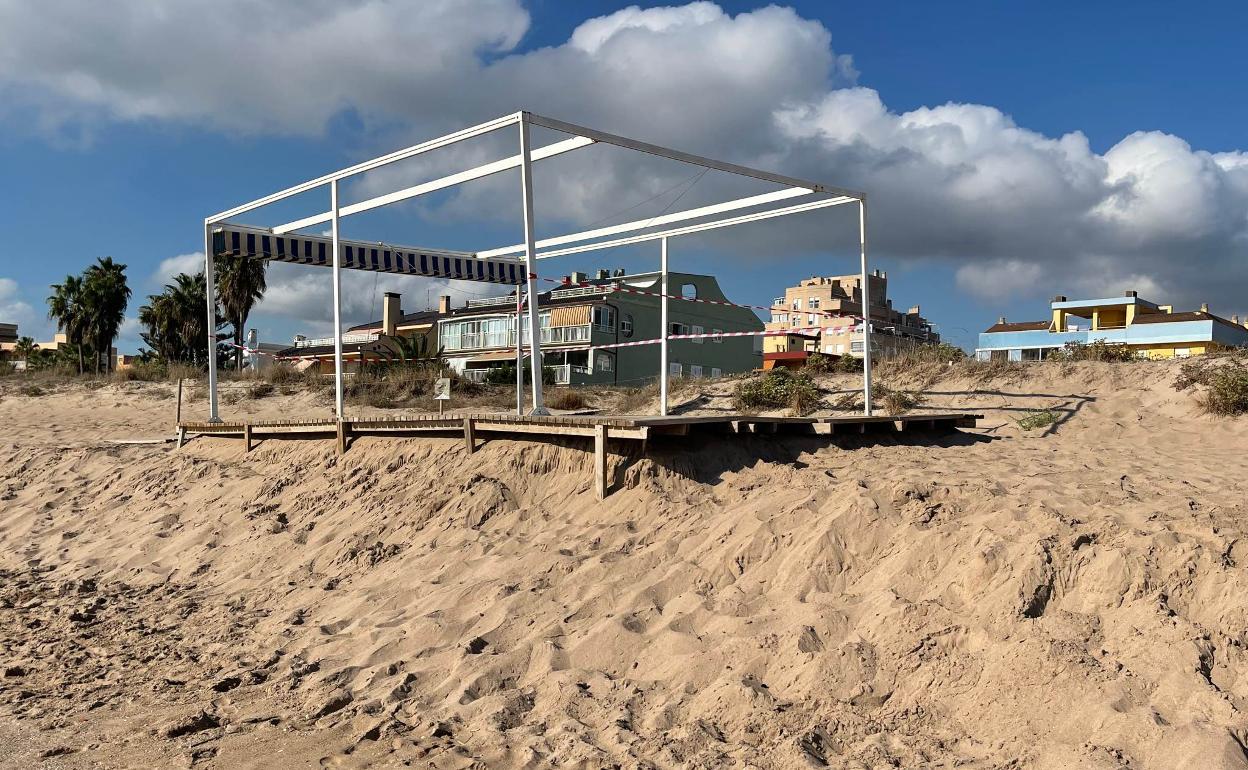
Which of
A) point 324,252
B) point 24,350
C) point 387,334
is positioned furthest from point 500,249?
point 24,350

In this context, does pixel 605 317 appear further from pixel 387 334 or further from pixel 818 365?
pixel 818 365

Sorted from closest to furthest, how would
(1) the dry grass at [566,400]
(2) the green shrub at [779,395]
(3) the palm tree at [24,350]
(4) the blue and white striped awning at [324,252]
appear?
(4) the blue and white striped awning at [324,252]
(2) the green shrub at [779,395]
(1) the dry grass at [566,400]
(3) the palm tree at [24,350]

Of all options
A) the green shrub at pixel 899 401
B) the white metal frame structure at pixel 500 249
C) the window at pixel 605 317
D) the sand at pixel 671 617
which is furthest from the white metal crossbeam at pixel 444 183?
the window at pixel 605 317

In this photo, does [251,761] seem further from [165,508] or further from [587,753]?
[165,508]

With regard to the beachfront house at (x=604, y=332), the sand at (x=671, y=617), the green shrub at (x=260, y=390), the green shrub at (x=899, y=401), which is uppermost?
the beachfront house at (x=604, y=332)

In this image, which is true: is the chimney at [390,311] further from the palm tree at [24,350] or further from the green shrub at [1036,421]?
the green shrub at [1036,421]

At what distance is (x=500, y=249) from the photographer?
15.1m

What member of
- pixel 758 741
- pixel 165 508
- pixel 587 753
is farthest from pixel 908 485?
pixel 165 508

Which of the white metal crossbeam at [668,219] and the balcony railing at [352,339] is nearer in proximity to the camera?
the white metal crossbeam at [668,219]

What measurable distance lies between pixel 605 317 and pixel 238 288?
668 inches

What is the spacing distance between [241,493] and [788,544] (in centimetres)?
756

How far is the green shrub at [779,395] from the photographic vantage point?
14.9 metres

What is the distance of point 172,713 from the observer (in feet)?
19.3

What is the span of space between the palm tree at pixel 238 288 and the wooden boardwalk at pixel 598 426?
31.8 metres
